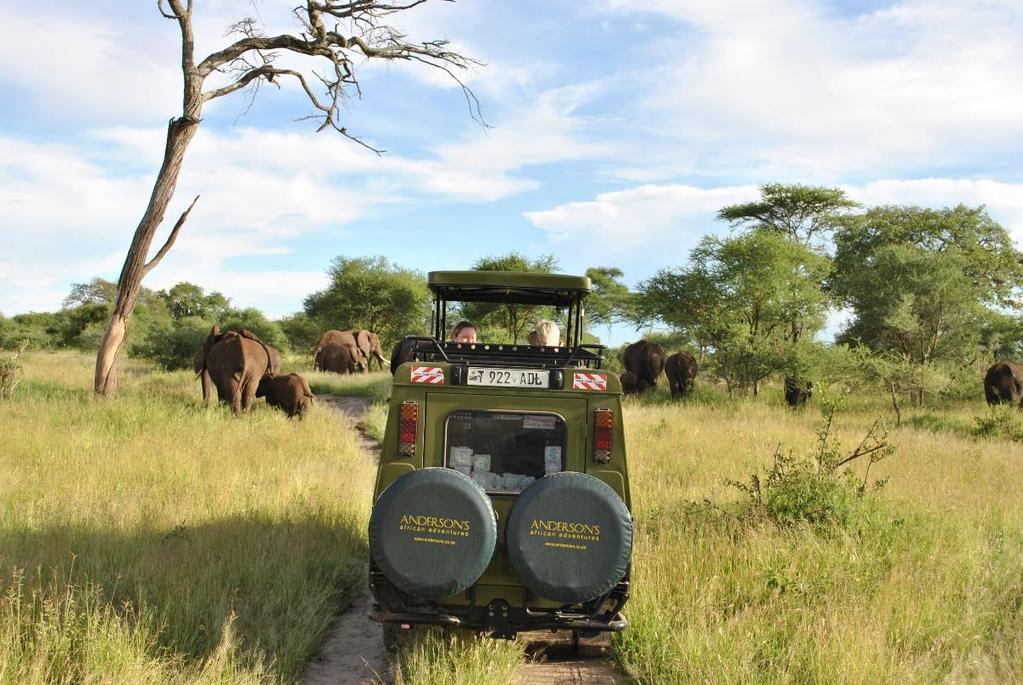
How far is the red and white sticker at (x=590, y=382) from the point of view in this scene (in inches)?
190

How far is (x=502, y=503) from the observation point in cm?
492

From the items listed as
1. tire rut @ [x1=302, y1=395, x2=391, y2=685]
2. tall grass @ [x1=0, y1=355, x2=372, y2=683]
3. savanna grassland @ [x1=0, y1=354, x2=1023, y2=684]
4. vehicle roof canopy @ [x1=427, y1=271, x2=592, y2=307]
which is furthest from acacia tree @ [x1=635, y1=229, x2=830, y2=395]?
tire rut @ [x1=302, y1=395, x2=391, y2=685]

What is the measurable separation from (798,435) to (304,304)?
3689 cm

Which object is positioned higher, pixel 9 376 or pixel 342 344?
pixel 342 344

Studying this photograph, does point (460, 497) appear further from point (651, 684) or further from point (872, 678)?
point (872, 678)

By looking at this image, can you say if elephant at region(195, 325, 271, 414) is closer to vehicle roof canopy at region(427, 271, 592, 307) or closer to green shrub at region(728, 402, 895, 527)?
vehicle roof canopy at region(427, 271, 592, 307)

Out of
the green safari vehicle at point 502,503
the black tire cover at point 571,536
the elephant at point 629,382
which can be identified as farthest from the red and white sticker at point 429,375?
the elephant at point 629,382

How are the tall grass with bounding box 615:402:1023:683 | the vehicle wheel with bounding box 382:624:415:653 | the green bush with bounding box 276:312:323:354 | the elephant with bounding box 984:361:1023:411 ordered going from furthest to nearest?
the green bush with bounding box 276:312:323:354
the elephant with bounding box 984:361:1023:411
the vehicle wheel with bounding box 382:624:415:653
the tall grass with bounding box 615:402:1023:683

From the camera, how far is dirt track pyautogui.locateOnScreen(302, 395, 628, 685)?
499 centimetres

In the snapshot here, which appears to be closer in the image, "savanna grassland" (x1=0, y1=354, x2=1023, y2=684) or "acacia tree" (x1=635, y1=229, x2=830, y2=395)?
"savanna grassland" (x1=0, y1=354, x2=1023, y2=684)

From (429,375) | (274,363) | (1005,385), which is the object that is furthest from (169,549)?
(1005,385)

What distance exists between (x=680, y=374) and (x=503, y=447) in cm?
1991

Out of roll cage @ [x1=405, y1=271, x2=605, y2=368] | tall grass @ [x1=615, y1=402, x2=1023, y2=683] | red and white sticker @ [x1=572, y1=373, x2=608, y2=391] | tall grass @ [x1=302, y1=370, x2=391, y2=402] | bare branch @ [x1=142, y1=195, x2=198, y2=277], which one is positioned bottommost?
tall grass @ [x1=615, y1=402, x2=1023, y2=683]

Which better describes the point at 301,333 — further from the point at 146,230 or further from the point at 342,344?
the point at 146,230
